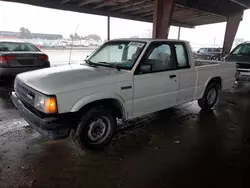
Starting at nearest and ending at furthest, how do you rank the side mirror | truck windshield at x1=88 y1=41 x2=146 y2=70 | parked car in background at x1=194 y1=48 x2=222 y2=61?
1. the side mirror
2. truck windshield at x1=88 y1=41 x2=146 y2=70
3. parked car in background at x1=194 y1=48 x2=222 y2=61

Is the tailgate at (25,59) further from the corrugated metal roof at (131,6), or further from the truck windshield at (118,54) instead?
the corrugated metal roof at (131,6)

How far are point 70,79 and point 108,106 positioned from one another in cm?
74

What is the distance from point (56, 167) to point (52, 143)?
774 mm

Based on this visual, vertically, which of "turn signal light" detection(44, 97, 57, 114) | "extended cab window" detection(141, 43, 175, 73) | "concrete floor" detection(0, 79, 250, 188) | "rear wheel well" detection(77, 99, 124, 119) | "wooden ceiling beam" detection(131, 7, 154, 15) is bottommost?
"concrete floor" detection(0, 79, 250, 188)

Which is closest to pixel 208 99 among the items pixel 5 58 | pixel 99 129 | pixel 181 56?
pixel 181 56

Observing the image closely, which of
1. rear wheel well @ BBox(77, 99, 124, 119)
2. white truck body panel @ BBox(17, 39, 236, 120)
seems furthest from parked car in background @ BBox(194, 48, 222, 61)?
rear wheel well @ BBox(77, 99, 124, 119)

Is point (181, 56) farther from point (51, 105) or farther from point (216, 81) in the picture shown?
point (51, 105)

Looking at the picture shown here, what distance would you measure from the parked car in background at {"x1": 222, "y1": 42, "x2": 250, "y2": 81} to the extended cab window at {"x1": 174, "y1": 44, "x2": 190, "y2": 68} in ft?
14.1

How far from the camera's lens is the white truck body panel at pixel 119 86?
9.40ft

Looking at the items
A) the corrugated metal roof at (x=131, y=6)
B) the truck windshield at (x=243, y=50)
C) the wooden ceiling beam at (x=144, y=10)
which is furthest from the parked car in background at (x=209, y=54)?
the truck windshield at (x=243, y=50)

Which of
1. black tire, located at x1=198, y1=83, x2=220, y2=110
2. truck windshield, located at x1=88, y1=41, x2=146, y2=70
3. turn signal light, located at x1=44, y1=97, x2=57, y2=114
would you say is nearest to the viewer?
turn signal light, located at x1=44, y1=97, x2=57, y2=114

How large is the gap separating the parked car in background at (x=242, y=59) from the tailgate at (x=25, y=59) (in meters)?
7.28

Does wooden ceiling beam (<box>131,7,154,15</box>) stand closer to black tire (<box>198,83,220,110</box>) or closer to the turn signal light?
black tire (<box>198,83,220,110</box>)

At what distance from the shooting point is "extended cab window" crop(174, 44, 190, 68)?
170 inches
